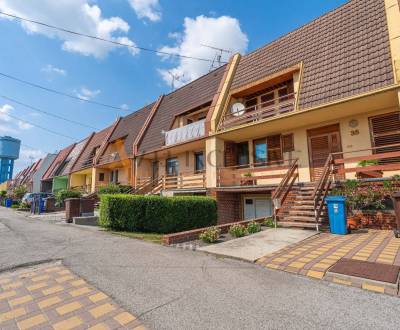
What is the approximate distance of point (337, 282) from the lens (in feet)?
13.3

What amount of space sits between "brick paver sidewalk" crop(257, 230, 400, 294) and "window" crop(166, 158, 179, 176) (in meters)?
14.0

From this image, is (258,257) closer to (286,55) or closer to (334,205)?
(334,205)

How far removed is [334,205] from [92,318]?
7.95 metres

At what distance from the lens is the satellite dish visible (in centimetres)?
1484

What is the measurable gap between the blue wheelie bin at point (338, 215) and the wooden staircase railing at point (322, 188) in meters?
0.52

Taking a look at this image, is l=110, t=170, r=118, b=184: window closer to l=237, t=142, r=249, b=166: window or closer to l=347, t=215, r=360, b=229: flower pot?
l=237, t=142, r=249, b=166: window

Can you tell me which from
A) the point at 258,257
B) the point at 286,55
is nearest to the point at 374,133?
the point at 286,55

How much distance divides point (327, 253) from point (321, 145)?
28.2 feet

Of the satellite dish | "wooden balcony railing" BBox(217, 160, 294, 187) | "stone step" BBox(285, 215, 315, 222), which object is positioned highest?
the satellite dish

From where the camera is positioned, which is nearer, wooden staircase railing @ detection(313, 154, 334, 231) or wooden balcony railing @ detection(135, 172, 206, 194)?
wooden staircase railing @ detection(313, 154, 334, 231)

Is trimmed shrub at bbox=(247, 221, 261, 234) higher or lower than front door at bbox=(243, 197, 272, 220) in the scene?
lower

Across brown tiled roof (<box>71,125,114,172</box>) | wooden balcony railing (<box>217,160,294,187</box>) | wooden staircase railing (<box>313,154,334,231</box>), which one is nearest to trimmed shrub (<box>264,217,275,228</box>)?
wooden staircase railing (<box>313,154,334,231</box>)

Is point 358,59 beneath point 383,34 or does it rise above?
beneath

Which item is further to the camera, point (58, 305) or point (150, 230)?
point (150, 230)
